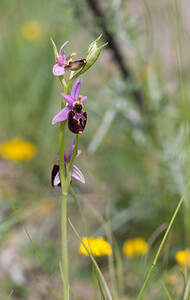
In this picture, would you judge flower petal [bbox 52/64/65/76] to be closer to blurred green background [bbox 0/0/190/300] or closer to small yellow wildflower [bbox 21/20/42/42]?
blurred green background [bbox 0/0/190/300]

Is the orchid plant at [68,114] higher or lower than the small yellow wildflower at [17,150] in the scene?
lower

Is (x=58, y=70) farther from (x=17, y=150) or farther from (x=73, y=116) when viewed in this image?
(x=17, y=150)

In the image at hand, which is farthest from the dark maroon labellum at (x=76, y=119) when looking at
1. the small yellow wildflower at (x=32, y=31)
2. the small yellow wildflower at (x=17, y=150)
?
the small yellow wildflower at (x=32, y=31)

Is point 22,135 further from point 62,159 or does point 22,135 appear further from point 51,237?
point 62,159

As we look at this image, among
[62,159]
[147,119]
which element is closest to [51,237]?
[147,119]

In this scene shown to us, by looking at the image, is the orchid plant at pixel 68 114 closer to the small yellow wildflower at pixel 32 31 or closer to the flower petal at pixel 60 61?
the flower petal at pixel 60 61

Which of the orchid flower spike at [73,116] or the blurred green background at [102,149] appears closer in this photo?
the orchid flower spike at [73,116]

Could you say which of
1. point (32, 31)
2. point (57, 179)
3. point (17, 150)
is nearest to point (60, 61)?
point (57, 179)
